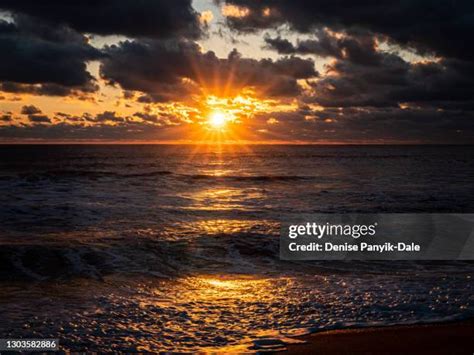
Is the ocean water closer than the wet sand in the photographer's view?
No

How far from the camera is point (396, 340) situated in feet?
21.3

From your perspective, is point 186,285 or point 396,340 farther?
point 186,285

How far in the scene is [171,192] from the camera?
31047 mm

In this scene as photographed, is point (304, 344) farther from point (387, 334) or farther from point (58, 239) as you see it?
point (58, 239)

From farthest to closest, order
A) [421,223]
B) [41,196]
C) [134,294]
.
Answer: [41,196], [421,223], [134,294]

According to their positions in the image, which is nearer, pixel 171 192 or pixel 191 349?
pixel 191 349

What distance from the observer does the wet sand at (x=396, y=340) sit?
6.09m

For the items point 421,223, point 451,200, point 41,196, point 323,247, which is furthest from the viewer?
point 41,196

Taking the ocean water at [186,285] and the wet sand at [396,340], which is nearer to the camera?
the wet sand at [396,340]

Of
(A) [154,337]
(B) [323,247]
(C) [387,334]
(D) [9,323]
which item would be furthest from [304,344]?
(B) [323,247]

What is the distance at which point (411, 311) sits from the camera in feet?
25.7

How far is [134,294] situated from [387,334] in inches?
→ 195

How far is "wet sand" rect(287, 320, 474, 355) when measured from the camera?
6086 mm

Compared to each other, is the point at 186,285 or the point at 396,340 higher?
the point at 396,340
